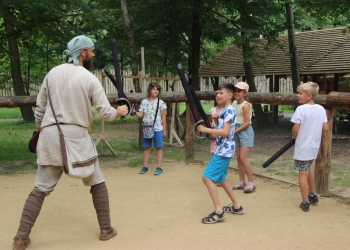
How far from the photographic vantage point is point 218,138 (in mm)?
4621

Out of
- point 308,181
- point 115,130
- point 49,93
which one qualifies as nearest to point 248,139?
point 308,181

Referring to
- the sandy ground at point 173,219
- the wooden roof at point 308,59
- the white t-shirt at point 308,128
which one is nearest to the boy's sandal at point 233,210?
the sandy ground at point 173,219

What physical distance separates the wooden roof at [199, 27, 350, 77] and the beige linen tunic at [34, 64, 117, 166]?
10.9 meters

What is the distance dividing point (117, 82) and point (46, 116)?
0.67 metres

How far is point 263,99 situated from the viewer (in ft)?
23.4

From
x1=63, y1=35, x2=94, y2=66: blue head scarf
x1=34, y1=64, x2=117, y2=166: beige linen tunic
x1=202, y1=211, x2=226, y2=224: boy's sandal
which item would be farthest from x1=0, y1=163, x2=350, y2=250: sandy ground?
x1=63, y1=35, x2=94, y2=66: blue head scarf

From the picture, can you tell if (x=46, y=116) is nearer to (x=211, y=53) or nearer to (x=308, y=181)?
(x=308, y=181)

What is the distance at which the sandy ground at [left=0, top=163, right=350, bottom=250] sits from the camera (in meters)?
4.05

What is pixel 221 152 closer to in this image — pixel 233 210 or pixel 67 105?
pixel 233 210

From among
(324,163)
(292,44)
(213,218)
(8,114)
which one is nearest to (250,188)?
(324,163)

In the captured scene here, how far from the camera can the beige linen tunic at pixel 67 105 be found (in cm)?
379

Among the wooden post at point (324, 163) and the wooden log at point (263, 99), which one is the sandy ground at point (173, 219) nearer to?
the wooden post at point (324, 163)

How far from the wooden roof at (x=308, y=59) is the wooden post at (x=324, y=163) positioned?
8.56 m

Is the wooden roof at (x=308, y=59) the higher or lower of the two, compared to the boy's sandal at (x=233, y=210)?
higher
